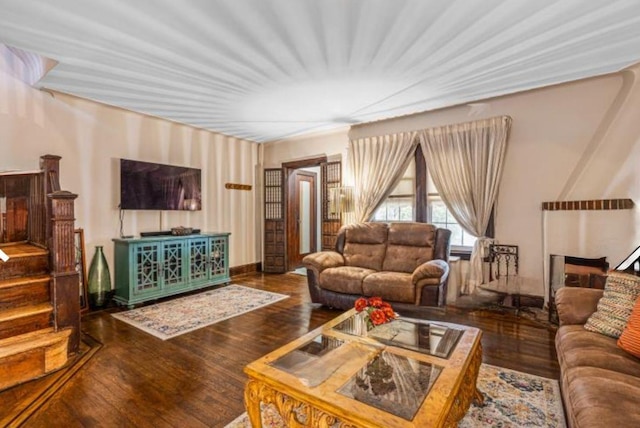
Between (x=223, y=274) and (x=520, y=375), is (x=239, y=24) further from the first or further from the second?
(x=223, y=274)

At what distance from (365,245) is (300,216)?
2.58 metres

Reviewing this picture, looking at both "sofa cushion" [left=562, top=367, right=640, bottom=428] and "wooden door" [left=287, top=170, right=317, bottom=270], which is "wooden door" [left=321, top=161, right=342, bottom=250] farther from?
"sofa cushion" [left=562, top=367, right=640, bottom=428]

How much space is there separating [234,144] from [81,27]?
3.50 meters

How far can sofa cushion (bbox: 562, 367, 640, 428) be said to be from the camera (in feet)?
3.65

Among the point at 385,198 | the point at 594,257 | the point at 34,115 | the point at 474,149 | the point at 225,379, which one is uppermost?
the point at 34,115

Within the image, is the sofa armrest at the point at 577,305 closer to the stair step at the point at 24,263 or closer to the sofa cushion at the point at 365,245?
the sofa cushion at the point at 365,245

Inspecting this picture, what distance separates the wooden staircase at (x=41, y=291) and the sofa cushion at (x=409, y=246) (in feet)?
10.7

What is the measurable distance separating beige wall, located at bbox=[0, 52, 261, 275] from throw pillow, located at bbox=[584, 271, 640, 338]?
16.5 feet

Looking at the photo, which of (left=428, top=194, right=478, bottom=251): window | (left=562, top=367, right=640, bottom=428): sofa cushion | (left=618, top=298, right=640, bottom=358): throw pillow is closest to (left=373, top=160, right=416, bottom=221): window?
(left=428, top=194, right=478, bottom=251): window

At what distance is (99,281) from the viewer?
3840 millimetres

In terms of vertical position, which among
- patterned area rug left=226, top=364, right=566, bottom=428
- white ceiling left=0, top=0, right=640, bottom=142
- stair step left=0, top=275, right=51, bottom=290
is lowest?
patterned area rug left=226, top=364, right=566, bottom=428

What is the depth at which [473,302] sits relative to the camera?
3.89 m

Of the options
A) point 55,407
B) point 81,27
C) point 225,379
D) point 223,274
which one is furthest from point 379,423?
point 223,274

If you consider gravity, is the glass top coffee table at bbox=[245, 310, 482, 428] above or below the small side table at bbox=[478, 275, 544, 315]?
above
